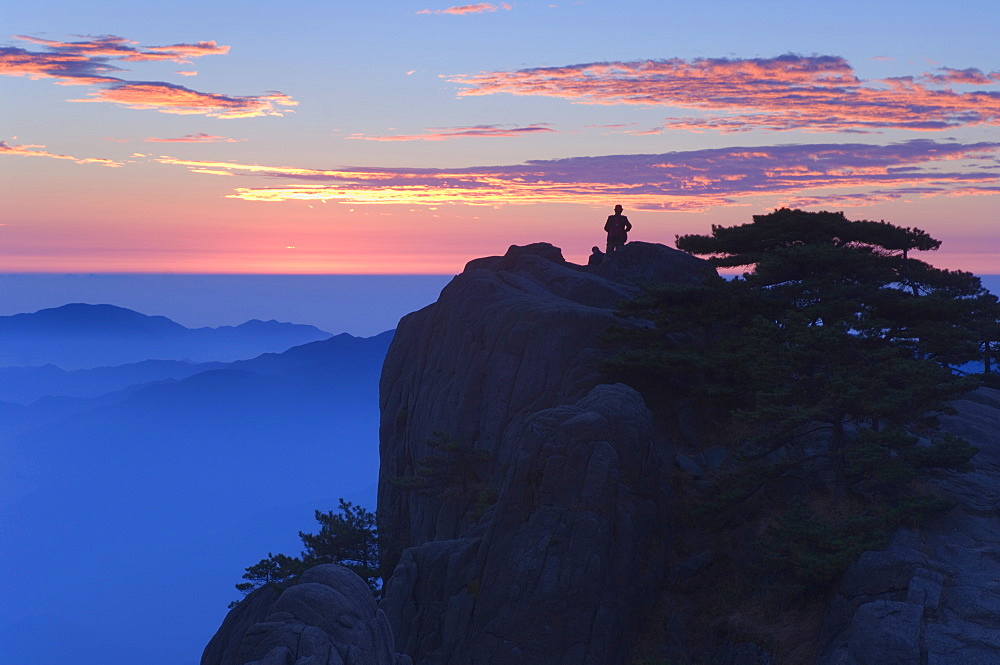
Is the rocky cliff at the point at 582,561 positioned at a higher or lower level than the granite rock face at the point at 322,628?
lower

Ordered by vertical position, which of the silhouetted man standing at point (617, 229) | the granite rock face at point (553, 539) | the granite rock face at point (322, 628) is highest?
the silhouetted man standing at point (617, 229)

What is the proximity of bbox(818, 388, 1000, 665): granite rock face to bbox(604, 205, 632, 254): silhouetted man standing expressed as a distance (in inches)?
1124

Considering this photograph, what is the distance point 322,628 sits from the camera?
14477 mm

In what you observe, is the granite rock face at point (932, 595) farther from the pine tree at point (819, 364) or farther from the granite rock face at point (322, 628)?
the granite rock face at point (322, 628)

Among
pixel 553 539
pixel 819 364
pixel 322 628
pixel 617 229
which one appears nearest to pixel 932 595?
pixel 819 364

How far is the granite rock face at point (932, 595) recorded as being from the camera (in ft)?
61.4

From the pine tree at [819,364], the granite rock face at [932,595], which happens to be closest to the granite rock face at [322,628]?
the granite rock face at [932,595]

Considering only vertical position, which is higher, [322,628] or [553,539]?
[322,628]

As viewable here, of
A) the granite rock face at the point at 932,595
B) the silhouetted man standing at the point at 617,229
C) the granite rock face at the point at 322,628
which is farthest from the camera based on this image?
the silhouetted man standing at the point at 617,229

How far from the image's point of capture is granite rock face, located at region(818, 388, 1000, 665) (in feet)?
61.4

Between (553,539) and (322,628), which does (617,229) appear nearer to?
(553,539)

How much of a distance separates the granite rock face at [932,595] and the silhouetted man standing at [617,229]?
28.6 metres

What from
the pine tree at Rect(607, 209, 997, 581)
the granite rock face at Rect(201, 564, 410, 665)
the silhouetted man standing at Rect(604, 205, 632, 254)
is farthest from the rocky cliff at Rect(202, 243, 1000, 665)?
the silhouetted man standing at Rect(604, 205, 632, 254)

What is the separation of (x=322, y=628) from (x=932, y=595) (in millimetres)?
15253
